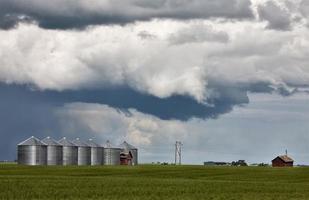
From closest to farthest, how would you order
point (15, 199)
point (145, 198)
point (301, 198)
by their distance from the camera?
point (15, 199), point (145, 198), point (301, 198)

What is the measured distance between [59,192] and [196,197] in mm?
13185

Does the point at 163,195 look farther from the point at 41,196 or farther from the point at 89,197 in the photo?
the point at 41,196

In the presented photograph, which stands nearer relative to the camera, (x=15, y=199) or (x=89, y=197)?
(x=15, y=199)

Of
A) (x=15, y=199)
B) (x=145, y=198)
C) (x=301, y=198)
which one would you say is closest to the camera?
(x=15, y=199)

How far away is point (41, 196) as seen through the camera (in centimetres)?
5369

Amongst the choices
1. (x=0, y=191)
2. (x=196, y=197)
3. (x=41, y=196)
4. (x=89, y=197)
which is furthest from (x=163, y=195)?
(x=0, y=191)

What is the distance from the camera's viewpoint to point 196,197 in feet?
184

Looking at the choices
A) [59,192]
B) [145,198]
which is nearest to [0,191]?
[59,192]

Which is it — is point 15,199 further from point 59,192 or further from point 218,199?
point 218,199

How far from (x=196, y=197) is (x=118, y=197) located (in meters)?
7.12

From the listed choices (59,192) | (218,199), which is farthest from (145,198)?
(59,192)

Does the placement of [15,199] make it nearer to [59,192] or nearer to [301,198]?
[59,192]

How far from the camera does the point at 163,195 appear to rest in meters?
57.7

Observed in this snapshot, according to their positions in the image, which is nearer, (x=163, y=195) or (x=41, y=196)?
(x=41, y=196)
